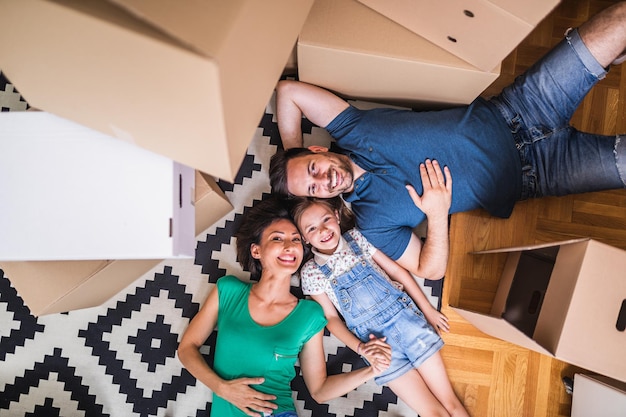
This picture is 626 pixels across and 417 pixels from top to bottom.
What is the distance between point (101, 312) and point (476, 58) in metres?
1.35

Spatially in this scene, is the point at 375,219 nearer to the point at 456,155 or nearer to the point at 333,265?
the point at 333,265

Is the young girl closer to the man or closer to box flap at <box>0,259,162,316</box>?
the man

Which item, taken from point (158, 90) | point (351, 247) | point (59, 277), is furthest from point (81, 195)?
point (351, 247)

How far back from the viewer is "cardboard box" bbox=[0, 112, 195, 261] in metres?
1.06

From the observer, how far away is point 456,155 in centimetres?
142

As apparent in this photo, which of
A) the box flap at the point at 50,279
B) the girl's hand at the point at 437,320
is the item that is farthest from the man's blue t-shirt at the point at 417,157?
the box flap at the point at 50,279

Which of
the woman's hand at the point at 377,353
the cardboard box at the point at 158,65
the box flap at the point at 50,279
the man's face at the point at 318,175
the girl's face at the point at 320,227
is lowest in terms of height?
the woman's hand at the point at 377,353

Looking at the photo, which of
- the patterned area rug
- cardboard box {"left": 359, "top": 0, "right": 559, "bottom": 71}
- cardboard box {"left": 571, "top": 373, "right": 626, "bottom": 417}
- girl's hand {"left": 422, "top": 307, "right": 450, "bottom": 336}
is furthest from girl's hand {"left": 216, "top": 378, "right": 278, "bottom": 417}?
cardboard box {"left": 359, "top": 0, "right": 559, "bottom": 71}

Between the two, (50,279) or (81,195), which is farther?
(50,279)

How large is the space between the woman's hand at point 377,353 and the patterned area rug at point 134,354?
0.42ft

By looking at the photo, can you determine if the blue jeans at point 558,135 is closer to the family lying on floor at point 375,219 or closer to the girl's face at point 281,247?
the family lying on floor at point 375,219

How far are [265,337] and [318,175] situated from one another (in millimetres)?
497

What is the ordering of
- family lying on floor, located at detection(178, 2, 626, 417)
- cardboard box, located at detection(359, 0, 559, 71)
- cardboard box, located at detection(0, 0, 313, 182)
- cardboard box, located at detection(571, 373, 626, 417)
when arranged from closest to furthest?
1. cardboard box, located at detection(0, 0, 313, 182)
2. cardboard box, located at detection(359, 0, 559, 71)
3. cardboard box, located at detection(571, 373, 626, 417)
4. family lying on floor, located at detection(178, 2, 626, 417)

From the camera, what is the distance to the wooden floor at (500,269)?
1.53 m
